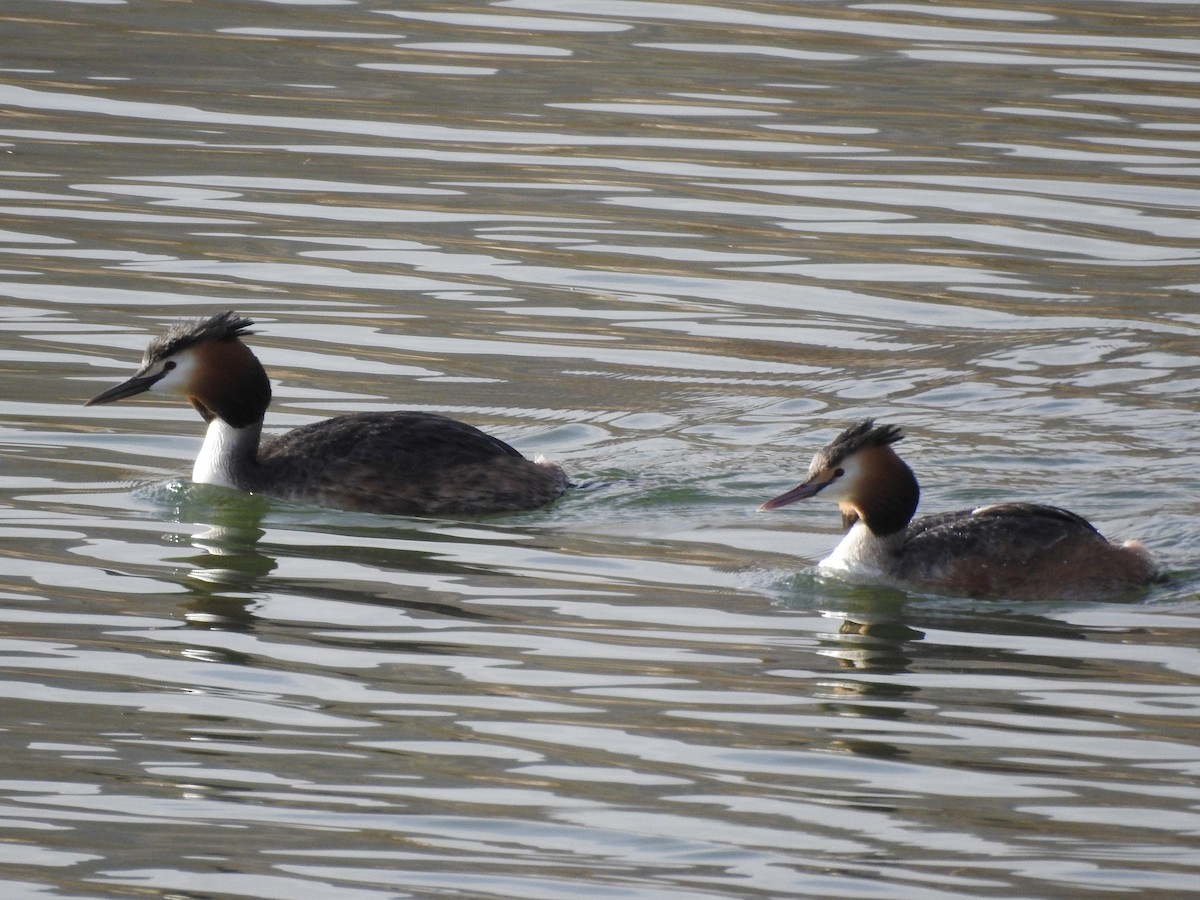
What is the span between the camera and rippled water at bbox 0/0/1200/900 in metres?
6.41

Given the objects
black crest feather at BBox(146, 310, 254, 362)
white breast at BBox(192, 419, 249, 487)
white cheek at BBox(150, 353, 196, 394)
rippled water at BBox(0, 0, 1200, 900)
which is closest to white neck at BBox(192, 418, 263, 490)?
white breast at BBox(192, 419, 249, 487)

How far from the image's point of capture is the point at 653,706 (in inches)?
288

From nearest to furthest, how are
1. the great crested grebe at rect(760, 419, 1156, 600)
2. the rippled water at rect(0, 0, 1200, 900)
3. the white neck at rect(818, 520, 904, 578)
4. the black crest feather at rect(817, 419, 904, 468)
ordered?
the rippled water at rect(0, 0, 1200, 900)
the great crested grebe at rect(760, 419, 1156, 600)
the white neck at rect(818, 520, 904, 578)
the black crest feather at rect(817, 419, 904, 468)

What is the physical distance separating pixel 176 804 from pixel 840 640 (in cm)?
286

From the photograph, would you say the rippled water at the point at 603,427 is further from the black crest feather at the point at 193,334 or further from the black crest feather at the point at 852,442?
the black crest feather at the point at 193,334

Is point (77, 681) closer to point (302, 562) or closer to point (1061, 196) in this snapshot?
point (302, 562)

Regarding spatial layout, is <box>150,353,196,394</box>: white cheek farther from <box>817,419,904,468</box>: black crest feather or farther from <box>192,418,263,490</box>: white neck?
<box>817,419,904,468</box>: black crest feather

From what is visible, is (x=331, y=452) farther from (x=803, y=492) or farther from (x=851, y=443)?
(x=851, y=443)

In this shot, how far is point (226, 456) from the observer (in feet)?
34.3

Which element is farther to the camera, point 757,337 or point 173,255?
point 173,255

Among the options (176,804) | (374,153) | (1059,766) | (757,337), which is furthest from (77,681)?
(374,153)

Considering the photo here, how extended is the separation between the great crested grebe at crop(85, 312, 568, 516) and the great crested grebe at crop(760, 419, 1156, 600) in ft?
5.25

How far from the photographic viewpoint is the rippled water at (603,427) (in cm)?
641

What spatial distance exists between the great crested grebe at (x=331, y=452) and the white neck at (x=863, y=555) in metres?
1.66
